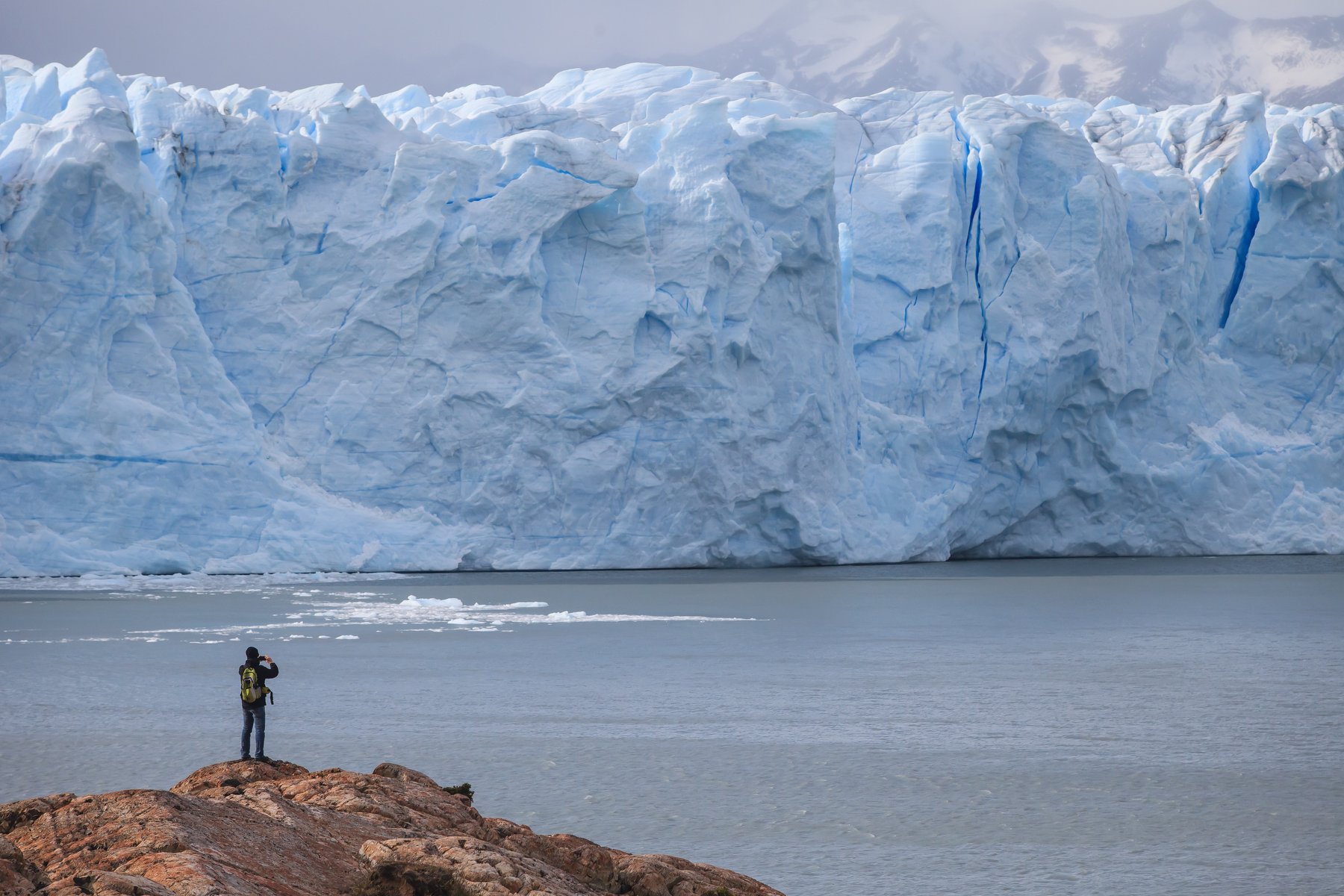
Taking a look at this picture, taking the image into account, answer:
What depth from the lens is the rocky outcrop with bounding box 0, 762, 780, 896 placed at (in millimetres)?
2857

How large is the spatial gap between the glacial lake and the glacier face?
343 centimetres

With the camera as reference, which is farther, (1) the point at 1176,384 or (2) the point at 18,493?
(1) the point at 1176,384

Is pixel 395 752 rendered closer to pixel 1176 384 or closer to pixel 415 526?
pixel 415 526

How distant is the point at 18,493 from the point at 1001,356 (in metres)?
15.2

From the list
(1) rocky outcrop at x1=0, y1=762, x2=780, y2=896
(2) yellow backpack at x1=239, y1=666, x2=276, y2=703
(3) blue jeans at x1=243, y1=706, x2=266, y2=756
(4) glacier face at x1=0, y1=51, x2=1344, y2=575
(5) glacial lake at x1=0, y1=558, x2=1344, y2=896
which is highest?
(4) glacier face at x1=0, y1=51, x2=1344, y2=575

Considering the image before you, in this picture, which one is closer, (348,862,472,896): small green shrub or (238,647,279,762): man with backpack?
(348,862,472,896): small green shrub

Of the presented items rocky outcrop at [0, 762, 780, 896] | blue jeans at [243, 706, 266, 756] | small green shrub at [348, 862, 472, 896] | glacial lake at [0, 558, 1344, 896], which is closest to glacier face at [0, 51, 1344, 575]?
glacial lake at [0, 558, 1344, 896]

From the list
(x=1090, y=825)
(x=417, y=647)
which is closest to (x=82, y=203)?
(x=417, y=647)

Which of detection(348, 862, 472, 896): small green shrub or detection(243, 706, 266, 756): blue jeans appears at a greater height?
detection(348, 862, 472, 896): small green shrub

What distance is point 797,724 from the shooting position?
8.33 meters

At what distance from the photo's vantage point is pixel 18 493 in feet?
62.5

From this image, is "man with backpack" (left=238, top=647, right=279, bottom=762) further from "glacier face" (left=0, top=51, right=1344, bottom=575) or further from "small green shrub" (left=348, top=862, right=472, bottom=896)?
"glacier face" (left=0, top=51, right=1344, bottom=575)

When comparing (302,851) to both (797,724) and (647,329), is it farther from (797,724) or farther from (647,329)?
(647,329)


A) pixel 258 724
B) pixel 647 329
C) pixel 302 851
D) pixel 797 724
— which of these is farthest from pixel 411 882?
pixel 647 329
